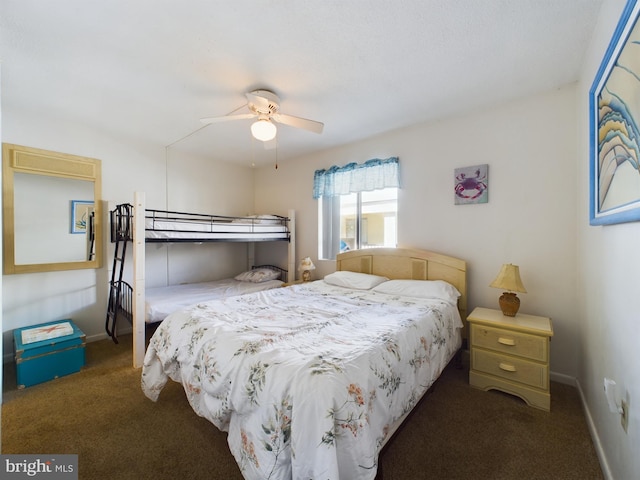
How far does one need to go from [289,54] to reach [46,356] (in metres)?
3.14

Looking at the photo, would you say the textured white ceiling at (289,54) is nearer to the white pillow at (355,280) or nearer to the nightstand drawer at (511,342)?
the white pillow at (355,280)

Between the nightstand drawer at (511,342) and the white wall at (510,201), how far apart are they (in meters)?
0.55

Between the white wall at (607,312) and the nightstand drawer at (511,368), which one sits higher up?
the white wall at (607,312)

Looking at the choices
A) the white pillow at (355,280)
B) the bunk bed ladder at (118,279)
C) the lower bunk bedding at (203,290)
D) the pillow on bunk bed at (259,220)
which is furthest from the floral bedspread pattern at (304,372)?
the pillow on bunk bed at (259,220)

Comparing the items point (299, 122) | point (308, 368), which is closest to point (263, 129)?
point (299, 122)

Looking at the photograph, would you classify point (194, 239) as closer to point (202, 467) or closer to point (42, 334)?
point (42, 334)

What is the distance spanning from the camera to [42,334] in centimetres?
249

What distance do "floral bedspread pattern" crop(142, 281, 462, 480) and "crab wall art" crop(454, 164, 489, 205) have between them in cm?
112

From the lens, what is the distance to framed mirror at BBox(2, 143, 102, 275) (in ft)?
8.87

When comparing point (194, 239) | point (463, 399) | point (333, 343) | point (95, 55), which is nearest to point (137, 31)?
point (95, 55)

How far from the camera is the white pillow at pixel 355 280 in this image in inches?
116

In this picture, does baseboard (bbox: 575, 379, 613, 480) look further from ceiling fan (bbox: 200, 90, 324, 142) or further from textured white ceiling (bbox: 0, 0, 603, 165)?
ceiling fan (bbox: 200, 90, 324, 142)

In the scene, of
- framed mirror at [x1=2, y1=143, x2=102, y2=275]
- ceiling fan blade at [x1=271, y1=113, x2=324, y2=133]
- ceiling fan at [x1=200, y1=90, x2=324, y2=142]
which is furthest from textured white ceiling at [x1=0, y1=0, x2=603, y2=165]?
framed mirror at [x1=2, y1=143, x2=102, y2=275]

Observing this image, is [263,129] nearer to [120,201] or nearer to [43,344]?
[120,201]
